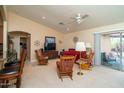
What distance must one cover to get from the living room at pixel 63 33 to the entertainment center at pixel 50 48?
106mm

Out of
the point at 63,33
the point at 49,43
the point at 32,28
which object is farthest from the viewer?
the point at 63,33

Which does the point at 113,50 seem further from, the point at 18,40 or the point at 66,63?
the point at 18,40

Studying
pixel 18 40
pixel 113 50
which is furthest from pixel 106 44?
pixel 18 40

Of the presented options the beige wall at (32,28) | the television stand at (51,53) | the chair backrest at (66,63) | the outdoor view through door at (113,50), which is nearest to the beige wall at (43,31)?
the beige wall at (32,28)

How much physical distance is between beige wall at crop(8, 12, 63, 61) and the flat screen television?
287mm

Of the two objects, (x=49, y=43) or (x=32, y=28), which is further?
(x=49, y=43)

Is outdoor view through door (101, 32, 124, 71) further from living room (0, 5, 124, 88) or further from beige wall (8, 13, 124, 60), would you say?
beige wall (8, 13, 124, 60)

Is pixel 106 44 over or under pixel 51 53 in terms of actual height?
over

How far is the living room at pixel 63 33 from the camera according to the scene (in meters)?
4.04

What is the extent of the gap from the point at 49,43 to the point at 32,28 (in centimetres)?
180

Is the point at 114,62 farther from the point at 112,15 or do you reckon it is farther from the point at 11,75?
the point at 11,75

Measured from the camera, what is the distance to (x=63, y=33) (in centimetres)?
1037

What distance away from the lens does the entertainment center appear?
8.96 meters
